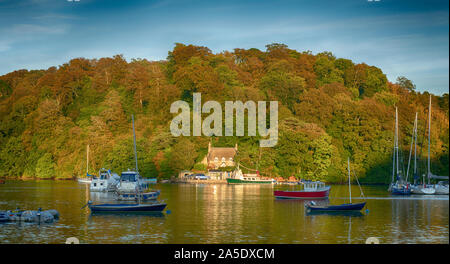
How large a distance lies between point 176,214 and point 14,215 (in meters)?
11.4

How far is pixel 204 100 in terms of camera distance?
106500mm

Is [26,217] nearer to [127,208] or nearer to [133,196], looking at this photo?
[127,208]

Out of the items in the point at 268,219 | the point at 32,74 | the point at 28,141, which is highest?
the point at 32,74

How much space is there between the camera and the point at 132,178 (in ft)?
180

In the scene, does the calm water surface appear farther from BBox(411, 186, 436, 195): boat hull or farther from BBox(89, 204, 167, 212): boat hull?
BBox(411, 186, 436, 195): boat hull

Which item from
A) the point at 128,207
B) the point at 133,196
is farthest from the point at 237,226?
the point at 133,196

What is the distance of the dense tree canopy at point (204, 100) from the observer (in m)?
89.3

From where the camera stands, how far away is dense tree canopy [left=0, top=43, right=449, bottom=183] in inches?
3516

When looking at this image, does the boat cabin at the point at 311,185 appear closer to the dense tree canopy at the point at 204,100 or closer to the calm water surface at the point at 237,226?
the calm water surface at the point at 237,226

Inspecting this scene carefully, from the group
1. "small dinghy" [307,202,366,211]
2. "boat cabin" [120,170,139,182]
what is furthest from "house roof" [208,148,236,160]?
"small dinghy" [307,202,366,211]

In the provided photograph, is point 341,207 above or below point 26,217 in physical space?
above

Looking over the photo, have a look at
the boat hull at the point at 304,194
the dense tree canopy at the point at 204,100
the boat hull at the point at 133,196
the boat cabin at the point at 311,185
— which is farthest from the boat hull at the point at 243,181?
the boat hull at the point at 133,196
